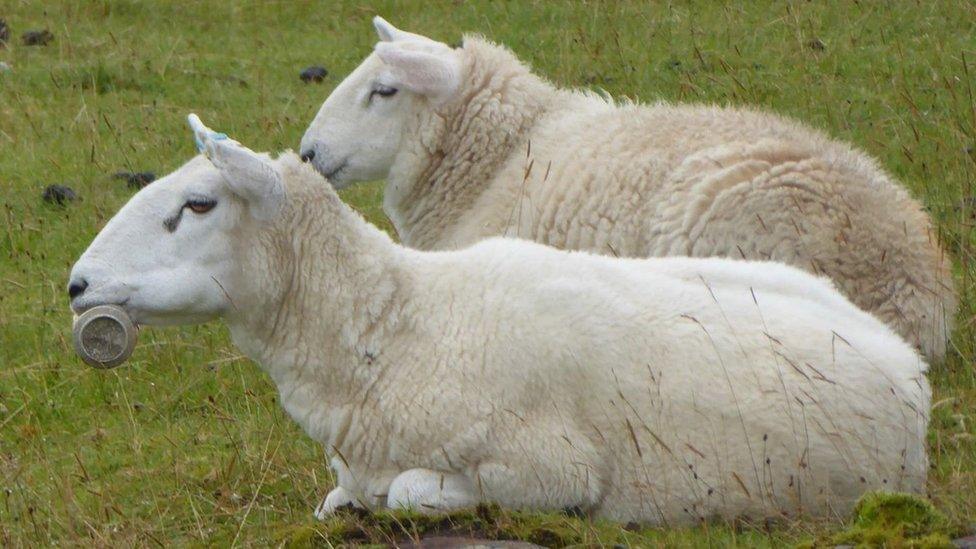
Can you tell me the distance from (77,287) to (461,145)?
344 centimetres

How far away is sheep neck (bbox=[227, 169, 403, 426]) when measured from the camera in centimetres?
582

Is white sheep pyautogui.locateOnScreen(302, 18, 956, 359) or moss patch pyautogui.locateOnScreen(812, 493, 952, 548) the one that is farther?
white sheep pyautogui.locateOnScreen(302, 18, 956, 359)

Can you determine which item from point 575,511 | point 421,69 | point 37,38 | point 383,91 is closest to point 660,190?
point 421,69

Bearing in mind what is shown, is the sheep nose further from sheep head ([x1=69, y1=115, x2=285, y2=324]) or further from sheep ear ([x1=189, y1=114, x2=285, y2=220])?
sheep ear ([x1=189, y1=114, x2=285, y2=220])

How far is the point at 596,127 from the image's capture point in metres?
8.47

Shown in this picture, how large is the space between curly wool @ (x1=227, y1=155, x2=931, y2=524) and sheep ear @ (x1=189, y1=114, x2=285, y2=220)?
0.08 meters

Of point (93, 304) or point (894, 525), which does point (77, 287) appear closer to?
point (93, 304)

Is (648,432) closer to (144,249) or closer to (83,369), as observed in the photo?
(144,249)

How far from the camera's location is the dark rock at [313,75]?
1334 cm

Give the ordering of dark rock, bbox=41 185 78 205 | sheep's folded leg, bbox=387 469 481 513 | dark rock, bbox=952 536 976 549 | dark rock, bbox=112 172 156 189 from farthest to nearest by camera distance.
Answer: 1. dark rock, bbox=112 172 156 189
2. dark rock, bbox=41 185 78 205
3. sheep's folded leg, bbox=387 469 481 513
4. dark rock, bbox=952 536 976 549

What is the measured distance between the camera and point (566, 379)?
5.58 metres

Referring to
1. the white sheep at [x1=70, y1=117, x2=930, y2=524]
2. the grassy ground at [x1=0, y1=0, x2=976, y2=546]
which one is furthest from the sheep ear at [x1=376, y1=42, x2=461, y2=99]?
the white sheep at [x1=70, y1=117, x2=930, y2=524]

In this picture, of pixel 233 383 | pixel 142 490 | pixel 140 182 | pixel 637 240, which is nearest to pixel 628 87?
pixel 140 182

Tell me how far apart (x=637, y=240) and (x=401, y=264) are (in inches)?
83.2
